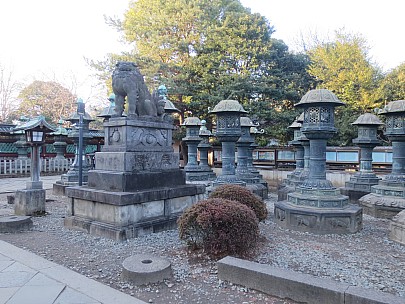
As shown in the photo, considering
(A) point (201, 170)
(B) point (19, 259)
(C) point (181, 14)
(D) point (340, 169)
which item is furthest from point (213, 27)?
(B) point (19, 259)

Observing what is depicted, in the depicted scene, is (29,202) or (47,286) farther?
(29,202)

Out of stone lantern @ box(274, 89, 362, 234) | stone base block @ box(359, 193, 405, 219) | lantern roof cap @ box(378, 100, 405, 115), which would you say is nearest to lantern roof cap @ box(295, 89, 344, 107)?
stone lantern @ box(274, 89, 362, 234)

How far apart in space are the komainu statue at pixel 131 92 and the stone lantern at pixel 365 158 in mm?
7801

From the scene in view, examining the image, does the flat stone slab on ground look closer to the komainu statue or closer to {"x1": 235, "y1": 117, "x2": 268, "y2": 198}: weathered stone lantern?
Result: the komainu statue

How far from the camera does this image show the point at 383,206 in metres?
8.37

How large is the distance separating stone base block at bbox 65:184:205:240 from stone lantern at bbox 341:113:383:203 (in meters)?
6.81

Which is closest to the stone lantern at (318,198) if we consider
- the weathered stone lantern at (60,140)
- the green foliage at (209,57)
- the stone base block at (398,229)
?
the stone base block at (398,229)

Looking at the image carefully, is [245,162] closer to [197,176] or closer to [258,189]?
[258,189]

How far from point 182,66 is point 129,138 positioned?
14132mm

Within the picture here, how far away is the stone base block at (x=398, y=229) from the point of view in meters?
5.71

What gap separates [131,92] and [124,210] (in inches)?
103

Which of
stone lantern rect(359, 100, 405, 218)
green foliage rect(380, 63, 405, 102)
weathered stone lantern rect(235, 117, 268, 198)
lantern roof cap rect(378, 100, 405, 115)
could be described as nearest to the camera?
stone lantern rect(359, 100, 405, 218)

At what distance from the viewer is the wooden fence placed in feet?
62.0

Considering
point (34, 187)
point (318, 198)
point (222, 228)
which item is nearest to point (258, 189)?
point (318, 198)
